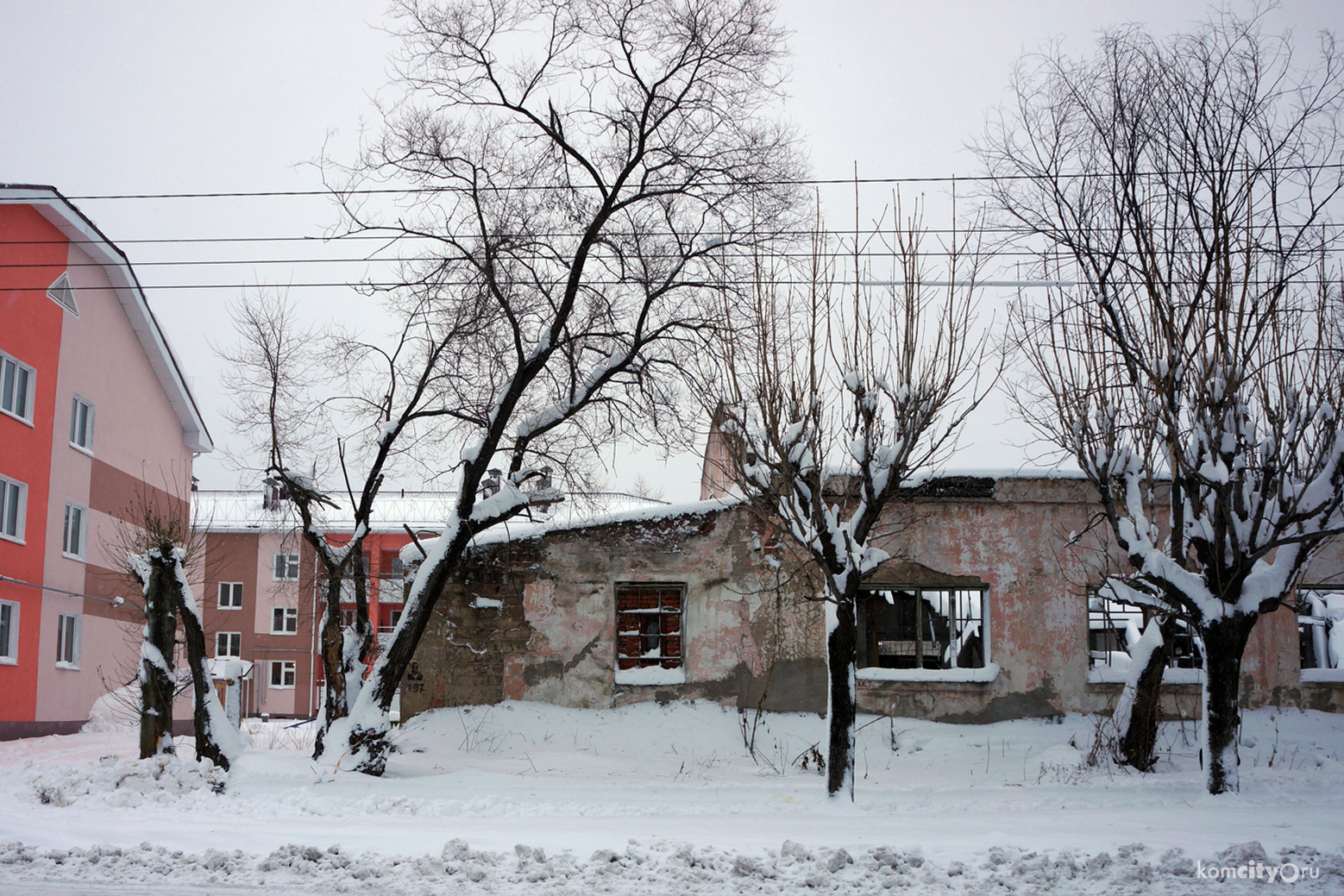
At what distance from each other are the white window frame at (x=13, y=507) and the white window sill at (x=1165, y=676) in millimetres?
21055

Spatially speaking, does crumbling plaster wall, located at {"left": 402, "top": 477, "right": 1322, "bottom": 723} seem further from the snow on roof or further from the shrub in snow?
the snow on roof

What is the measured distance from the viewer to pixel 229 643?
152 ft

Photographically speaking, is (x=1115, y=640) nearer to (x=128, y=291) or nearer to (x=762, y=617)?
(x=762, y=617)

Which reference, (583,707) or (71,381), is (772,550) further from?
(71,381)

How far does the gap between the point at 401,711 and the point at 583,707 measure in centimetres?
272

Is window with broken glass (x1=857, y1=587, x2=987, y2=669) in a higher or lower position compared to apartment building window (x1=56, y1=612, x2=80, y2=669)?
higher

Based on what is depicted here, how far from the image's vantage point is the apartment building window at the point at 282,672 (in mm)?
46312

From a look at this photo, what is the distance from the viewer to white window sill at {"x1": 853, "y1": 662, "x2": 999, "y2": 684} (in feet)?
48.9

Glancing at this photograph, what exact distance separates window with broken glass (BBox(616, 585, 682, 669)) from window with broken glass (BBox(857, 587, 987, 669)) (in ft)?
9.37

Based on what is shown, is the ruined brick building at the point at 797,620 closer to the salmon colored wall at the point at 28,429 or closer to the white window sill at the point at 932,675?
the white window sill at the point at 932,675

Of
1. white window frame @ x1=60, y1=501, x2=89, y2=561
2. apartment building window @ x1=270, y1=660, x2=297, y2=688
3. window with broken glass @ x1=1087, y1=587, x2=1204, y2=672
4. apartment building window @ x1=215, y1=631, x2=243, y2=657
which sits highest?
white window frame @ x1=60, y1=501, x2=89, y2=561

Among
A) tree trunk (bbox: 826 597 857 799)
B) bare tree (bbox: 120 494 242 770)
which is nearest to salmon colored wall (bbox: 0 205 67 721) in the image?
bare tree (bbox: 120 494 242 770)

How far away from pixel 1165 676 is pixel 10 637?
22.3m

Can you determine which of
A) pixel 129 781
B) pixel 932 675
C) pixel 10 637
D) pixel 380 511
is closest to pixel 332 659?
pixel 129 781
